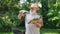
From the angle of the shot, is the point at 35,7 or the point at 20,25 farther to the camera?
the point at 20,25

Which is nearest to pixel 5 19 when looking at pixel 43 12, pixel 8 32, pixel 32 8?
pixel 8 32

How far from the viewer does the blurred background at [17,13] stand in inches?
304

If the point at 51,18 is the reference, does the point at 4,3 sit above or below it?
above

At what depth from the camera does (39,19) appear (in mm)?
2359

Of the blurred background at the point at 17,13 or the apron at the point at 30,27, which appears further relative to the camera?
the blurred background at the point at 17,13

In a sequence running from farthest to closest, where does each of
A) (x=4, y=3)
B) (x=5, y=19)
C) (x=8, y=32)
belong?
(x=4, y=3), (x=5, y=19), (x=8, y=32)

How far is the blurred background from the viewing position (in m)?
7.71

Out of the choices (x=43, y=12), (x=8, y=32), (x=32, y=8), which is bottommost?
(x=8, y=32)

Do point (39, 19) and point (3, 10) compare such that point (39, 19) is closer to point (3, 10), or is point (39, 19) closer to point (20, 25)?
point (20, 25)

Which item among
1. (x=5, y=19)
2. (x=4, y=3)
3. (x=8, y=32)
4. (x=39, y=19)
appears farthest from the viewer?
(x=4, y=3)

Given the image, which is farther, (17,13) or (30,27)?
(17,13)

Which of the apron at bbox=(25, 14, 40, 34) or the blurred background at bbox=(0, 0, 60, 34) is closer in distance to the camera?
the apron at bbox=(25, 14, 40, 34)

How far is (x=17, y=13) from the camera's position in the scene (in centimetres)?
832

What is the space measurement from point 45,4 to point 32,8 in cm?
638
